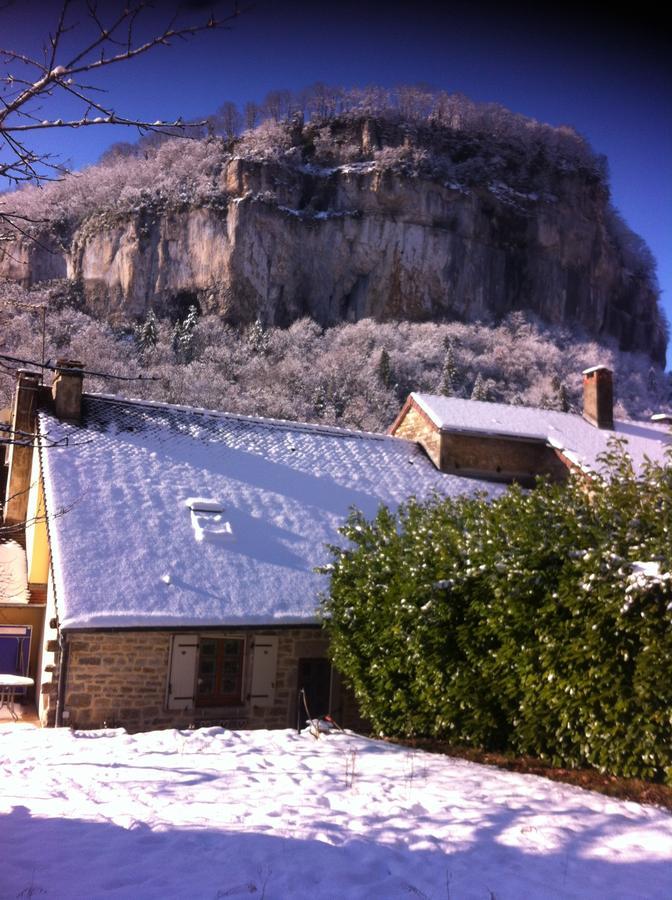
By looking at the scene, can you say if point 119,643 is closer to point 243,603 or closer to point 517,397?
point 243,603

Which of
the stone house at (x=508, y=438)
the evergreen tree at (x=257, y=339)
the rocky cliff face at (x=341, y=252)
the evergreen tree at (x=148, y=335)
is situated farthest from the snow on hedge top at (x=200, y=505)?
the rocky cliff face at (x=341, y=252)

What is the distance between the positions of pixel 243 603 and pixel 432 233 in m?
77.3

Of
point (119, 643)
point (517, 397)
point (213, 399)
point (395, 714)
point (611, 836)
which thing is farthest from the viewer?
point (517, 397)

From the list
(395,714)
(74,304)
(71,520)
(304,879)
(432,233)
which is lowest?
(395,714)

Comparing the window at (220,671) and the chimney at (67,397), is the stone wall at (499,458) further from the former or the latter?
the chimney at (67,397)

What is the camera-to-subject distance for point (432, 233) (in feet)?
273

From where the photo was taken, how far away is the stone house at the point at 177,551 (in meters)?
10.9

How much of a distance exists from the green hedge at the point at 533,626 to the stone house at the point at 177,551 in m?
2.54

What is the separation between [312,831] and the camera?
511 centimetres

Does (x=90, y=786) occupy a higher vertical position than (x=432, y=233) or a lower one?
lower

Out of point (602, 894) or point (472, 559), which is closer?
point (602, 894)

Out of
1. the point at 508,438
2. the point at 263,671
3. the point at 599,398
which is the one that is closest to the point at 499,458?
the point at 508,438

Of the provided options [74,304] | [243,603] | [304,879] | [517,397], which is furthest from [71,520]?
[74,304]

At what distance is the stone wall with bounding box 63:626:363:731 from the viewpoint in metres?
10.6
